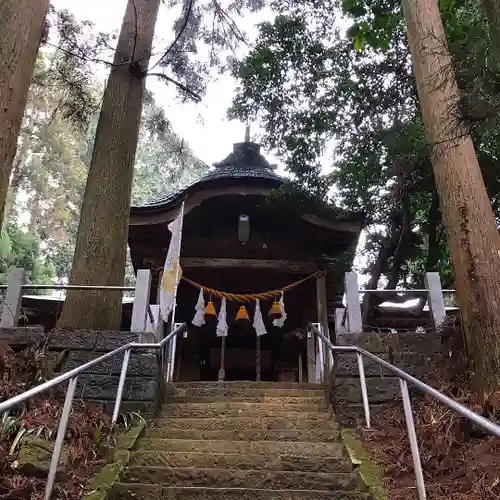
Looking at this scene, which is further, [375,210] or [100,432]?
[375,210]

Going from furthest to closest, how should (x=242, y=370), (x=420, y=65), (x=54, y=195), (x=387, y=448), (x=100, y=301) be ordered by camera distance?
(x=54, y=195) < (x=242, y=370) < (x=100, y=301) < (x=420, y=65) < (x=387, y=448)

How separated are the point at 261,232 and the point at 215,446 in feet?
18.4

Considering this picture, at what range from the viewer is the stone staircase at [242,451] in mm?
3520

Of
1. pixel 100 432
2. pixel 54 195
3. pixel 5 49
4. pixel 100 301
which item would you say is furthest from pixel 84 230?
pixel 54 195

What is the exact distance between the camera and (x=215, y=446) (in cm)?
442

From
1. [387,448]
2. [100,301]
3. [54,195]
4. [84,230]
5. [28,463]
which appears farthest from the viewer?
[54,195]

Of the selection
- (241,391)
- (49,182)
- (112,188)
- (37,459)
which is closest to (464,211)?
(241,391)

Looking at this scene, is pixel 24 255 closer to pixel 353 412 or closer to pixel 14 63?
pixel 353 412

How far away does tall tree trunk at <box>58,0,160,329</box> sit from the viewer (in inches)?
237

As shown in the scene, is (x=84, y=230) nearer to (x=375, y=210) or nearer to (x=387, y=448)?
(x=387, y=448)

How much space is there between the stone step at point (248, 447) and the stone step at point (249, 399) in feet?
4.39

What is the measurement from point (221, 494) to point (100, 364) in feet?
7.70

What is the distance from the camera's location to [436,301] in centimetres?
607

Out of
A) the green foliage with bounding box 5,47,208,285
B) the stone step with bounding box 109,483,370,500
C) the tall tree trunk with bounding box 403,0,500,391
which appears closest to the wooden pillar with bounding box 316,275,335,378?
the tall tree trunk with bounding box 403,0,500,391
